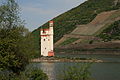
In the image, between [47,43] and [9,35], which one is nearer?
[9,35]

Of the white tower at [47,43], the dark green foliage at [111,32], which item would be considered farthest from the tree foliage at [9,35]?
the dark green foliage at [111,32]

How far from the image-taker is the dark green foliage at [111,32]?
15314cm

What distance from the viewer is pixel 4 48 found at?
2162 centimetres

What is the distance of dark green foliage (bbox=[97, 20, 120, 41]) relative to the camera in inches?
6029

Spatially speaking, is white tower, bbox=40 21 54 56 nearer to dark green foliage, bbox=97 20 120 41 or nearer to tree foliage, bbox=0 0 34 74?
dark green foliage, bbox=97 20 120 41

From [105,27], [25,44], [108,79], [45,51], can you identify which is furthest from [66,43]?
[25,44]

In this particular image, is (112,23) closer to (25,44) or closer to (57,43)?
(57,43)

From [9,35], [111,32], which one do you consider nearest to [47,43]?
[111,32]

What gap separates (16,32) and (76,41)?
493ft

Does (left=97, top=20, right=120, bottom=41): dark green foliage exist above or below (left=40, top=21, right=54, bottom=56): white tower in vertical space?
above

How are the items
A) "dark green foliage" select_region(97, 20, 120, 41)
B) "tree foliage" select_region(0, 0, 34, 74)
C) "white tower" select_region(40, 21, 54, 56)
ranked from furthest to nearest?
"dark green foliage" select_region(97, 20, 120, 41) → "white tower" select_region(40, 21, 54, 56) → "tree foliage" select_region(0, 0, 34, 74)

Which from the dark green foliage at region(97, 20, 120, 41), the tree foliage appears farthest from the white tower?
the tree foliage

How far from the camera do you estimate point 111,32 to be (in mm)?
161500

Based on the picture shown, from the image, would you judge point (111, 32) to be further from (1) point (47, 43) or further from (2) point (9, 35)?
(2) point (9, 35)
